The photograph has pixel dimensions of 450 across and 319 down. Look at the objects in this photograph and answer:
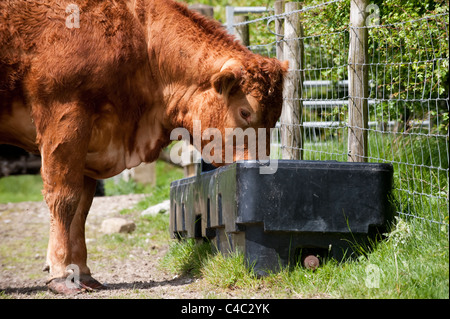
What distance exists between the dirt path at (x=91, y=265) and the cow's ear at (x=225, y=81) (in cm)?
154

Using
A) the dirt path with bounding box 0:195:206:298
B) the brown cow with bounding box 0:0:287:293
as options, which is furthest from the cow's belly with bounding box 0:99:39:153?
the dirt path with bounding box 0:195:206:298

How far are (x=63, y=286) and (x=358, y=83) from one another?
111 inches

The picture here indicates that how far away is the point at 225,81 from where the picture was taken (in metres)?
5.14

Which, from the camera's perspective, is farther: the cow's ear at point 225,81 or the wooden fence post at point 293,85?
the wooden fence post at point 293,85

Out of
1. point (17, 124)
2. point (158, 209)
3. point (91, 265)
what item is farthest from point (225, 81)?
point (158, 209)

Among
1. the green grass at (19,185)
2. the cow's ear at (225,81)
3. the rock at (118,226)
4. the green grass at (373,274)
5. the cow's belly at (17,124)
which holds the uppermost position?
the cow's ear at (225,81)

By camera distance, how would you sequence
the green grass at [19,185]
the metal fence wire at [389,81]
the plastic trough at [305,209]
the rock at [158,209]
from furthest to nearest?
the green grass at [19,185] < the rock at [158,209] < the metal fence wire at [389,81] < the plastic trough at [305,209]

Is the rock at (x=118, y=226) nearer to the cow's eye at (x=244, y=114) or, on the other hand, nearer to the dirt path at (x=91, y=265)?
the dirt path at (x=91, y=265)

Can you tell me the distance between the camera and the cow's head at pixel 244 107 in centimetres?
520

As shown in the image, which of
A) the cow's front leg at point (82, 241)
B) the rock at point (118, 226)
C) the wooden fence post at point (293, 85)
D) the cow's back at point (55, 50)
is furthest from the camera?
the rock at point (118, 226)

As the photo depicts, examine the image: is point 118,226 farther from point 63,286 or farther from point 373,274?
point 373,274

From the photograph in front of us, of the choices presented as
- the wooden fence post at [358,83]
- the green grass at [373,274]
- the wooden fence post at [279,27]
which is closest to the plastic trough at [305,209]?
the green grass at [373,274]

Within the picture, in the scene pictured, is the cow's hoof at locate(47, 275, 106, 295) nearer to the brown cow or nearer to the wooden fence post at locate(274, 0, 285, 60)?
the brown cow

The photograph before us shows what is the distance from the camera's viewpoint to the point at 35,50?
4875 mm
